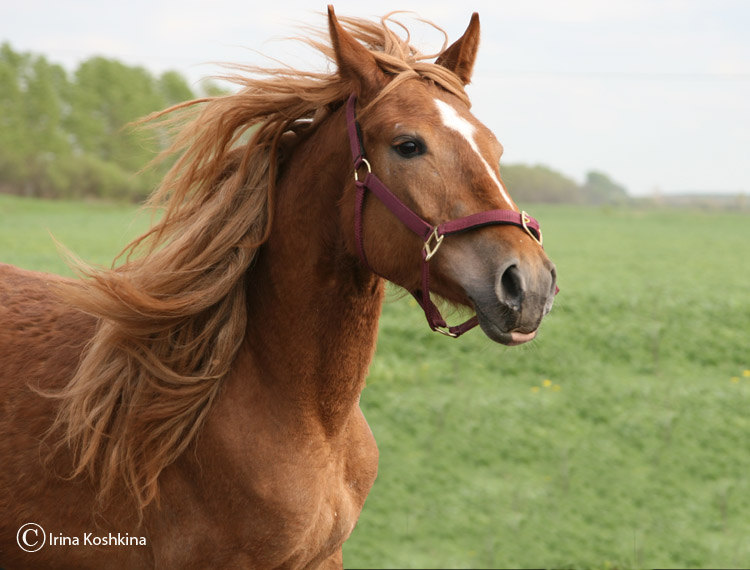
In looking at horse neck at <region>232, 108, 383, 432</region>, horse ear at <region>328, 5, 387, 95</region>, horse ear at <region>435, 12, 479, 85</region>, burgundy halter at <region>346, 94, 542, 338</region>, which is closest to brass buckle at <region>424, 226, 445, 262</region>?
burgundy halter at <region>346, 94, 542, 338</region>

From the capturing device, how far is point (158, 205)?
3.15m

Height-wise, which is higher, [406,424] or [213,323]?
[213,323]

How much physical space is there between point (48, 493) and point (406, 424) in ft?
17.3

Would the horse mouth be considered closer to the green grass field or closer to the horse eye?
the horse eye

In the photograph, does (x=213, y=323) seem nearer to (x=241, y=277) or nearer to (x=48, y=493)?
(x=241, y=277)

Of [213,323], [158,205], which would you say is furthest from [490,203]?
[158,205]

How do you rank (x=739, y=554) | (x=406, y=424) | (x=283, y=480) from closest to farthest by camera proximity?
1. (x=283, y=480)
2. (x=739, y=554)
3. (x=406, y=424)

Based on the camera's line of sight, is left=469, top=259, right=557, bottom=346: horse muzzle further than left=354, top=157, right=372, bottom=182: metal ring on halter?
No

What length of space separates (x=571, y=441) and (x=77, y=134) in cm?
6612

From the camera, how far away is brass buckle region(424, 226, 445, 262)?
90.7 inches

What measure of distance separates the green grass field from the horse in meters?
0.48

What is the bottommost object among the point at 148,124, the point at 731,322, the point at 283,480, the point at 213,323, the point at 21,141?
the point at 21,141

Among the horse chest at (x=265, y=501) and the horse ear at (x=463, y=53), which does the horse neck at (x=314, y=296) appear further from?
the horse ear at (x=463, y=53)

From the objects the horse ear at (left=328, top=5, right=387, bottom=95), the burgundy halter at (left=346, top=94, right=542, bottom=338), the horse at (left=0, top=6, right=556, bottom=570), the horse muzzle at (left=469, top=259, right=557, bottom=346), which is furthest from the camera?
the horse at (left=0, top=6, right=556, bottom=570)
